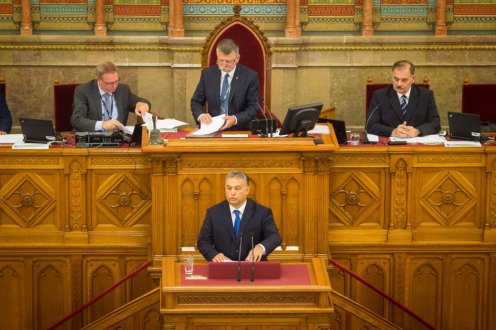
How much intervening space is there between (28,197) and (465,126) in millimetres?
3227

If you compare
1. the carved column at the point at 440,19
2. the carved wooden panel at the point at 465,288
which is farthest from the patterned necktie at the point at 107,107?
the carved column at the point at 440,19

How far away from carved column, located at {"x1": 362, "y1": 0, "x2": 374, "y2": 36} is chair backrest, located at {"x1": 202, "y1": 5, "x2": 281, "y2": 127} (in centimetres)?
199

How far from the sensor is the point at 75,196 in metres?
7.25

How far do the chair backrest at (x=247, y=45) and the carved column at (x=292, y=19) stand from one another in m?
1.63

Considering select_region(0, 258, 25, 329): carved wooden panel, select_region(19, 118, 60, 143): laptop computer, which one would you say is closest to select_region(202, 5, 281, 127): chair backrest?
select_region(19, 118, 60, 143): laptop computer

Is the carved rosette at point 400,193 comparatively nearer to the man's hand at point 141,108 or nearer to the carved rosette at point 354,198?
the carved rosette at point 354,198

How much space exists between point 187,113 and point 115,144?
3.76 meters

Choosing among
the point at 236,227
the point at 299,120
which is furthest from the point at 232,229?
the point at 299,120

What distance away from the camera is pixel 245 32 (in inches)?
367

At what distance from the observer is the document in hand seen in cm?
728

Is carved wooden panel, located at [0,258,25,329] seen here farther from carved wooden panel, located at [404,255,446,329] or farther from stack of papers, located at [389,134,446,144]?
stack of papers, located at [389,134,446,144]

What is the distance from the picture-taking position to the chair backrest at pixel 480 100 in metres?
9.68

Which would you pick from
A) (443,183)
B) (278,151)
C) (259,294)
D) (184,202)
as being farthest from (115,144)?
(443,183)

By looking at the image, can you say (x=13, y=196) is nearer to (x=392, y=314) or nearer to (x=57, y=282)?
Answer: (x=57, y=282)
